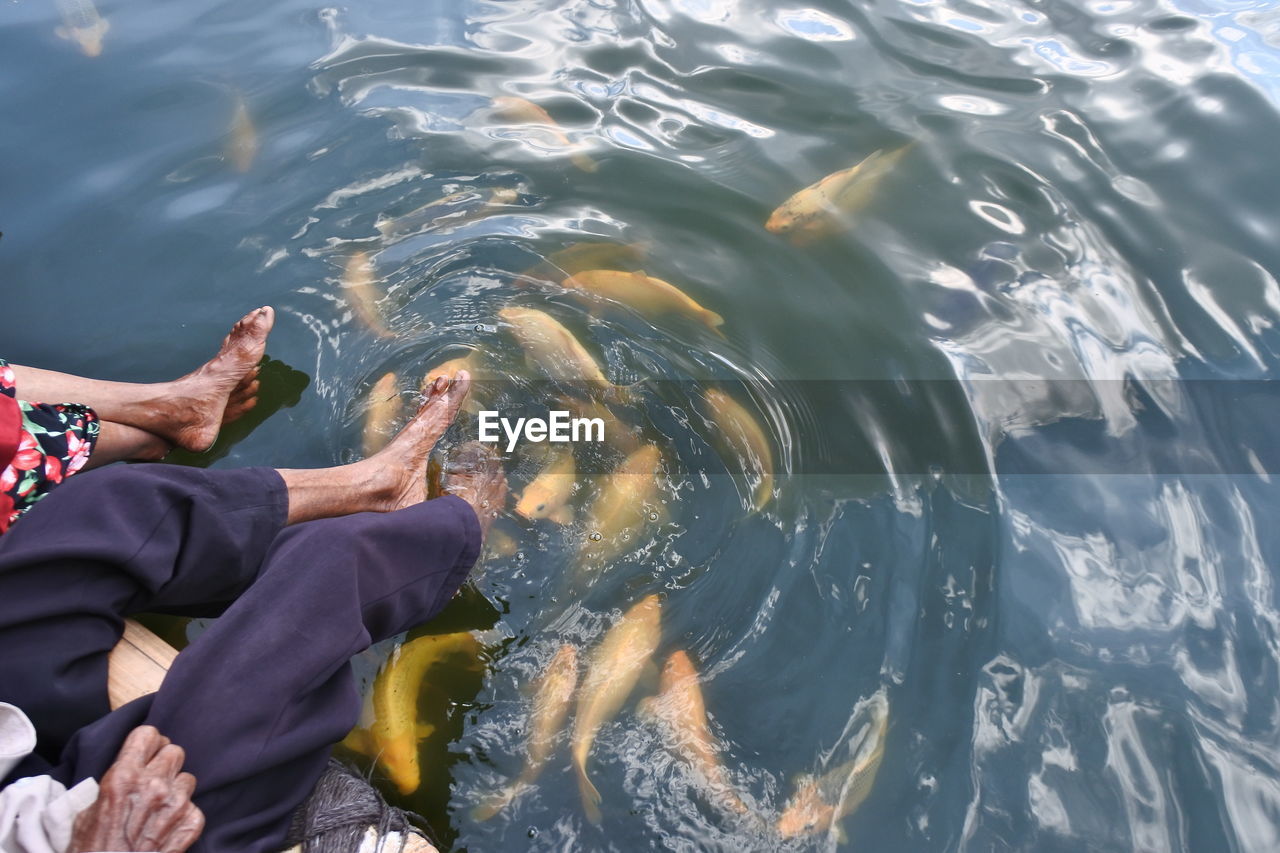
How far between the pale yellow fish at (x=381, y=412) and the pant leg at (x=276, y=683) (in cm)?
78

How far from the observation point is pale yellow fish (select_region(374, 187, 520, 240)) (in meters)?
3.51

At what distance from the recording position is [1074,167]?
3.70 metres

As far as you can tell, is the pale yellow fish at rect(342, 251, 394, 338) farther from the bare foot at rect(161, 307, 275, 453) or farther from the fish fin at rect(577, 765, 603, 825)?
the fish fin at rect(577, 765, 603, 825)

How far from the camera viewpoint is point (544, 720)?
96.1 inches

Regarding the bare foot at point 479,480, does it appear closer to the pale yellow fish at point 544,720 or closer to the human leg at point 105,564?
the pale yellow fish at point 544,720

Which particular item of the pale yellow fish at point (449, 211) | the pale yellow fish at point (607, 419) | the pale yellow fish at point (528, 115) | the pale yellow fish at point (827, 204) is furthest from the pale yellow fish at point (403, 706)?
the pale yellow fish at point (528, 115)

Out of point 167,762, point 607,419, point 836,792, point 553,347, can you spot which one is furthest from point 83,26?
point 836,792

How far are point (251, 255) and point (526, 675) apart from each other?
190 cm

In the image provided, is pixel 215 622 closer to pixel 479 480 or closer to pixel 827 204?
pixel 479 480

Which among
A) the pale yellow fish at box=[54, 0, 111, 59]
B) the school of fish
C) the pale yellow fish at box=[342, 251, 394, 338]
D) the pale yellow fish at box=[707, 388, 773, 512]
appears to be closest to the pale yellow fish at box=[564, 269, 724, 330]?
the school of fish

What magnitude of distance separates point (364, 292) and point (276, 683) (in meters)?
1.73

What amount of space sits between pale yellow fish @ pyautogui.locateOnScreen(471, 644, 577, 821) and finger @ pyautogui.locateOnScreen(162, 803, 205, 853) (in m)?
0.74

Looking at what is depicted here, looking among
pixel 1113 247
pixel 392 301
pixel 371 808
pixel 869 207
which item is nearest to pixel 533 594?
pixel 371 808

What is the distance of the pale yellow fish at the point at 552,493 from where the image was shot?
9.30ft
